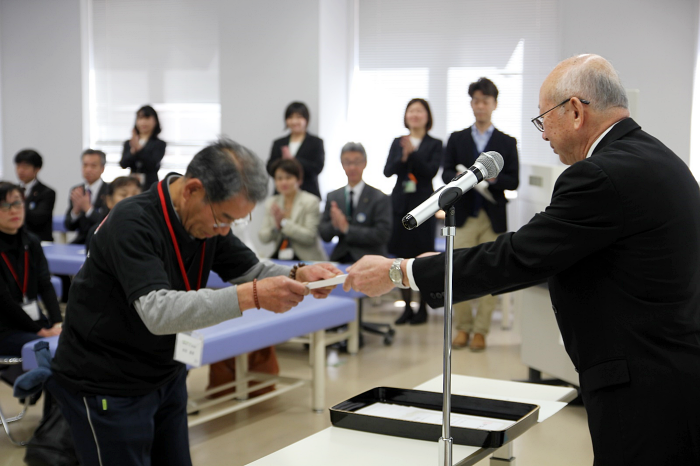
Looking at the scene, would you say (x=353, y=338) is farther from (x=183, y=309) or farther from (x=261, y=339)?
(x=183, y=309)

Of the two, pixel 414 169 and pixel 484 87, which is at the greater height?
pixel 484 87

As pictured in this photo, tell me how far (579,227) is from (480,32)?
5922 millimetres

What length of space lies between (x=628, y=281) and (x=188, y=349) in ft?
3.50

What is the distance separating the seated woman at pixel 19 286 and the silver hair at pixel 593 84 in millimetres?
2705

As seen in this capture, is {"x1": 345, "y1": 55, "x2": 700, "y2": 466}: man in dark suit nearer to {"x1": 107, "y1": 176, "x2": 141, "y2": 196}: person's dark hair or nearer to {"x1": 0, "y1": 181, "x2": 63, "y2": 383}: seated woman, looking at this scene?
{"x1": 0, "y1": 181, "x2": 63, "y2": 383}: seated woman

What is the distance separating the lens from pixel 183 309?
5.37 feet

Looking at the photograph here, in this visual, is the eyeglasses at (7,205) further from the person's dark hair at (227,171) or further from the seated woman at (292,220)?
the person's dark hair at (227,171)

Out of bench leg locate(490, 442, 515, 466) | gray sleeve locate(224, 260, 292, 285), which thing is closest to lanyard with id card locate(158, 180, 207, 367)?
gray sleeve locate(224, 260, 292, 285)

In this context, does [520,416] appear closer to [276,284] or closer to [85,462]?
[276,284]

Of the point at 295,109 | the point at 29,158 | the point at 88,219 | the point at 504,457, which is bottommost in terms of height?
the point at 504,457

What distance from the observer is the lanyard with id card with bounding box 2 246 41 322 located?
11.3 ft

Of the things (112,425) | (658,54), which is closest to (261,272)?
(112,425)

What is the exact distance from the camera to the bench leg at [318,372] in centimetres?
379

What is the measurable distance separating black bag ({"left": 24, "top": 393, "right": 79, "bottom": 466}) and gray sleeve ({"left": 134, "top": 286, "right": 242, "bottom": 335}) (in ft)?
5.28
